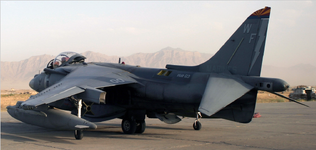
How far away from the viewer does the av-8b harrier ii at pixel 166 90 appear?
927 cm

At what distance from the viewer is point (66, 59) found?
13773 millimetres

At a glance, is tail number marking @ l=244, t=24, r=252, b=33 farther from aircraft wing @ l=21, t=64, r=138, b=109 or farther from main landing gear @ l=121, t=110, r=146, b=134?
main landing gear @ l=121, t=110, r=146, b=134

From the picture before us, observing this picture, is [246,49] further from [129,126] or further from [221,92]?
[129,126]

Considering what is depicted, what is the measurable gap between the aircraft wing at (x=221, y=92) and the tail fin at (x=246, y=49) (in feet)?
1.94

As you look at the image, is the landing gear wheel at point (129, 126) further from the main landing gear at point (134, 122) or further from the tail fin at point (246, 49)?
the tail fin at point (246, 49)

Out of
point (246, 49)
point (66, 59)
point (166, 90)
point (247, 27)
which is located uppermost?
point (247, 27)

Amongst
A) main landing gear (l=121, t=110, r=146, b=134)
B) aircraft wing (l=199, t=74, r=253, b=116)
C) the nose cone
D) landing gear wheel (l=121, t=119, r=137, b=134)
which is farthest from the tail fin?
landing gear wheel (l=121, t=119, r=137, b=134)

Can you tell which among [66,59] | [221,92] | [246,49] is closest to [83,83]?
[66,59]

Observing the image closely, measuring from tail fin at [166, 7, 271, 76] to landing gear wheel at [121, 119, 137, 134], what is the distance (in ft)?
12.5

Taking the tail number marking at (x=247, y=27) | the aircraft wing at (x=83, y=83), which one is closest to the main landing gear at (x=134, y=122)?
the aircraft wing at (x=83, y=83)

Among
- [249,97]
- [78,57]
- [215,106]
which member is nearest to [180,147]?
[215,106]

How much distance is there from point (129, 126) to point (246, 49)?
5381 mm

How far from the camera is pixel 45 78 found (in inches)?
527

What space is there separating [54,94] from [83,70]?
2.73m
